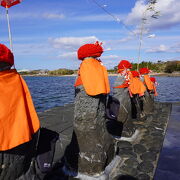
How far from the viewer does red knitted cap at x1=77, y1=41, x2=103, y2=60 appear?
3957 millimetres

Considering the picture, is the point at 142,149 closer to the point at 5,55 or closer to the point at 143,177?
the point at 143,177

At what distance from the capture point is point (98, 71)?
3.88m

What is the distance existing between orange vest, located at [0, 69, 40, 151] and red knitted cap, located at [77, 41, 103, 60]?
2004 millimetres

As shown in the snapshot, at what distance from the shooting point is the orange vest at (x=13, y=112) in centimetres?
194

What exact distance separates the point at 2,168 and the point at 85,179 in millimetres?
2380

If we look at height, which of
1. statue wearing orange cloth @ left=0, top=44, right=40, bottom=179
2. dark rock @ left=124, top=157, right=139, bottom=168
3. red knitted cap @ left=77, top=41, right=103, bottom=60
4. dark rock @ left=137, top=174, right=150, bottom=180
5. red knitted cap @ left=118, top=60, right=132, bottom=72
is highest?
red knitted cap @ left=77, top=41, right=103, bottom=60

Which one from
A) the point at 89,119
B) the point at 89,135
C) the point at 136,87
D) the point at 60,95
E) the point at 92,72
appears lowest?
the point at 60,95

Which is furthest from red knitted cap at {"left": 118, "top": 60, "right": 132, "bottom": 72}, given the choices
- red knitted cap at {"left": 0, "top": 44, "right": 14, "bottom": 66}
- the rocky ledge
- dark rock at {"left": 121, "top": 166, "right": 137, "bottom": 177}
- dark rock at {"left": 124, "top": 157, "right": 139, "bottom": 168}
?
red knitted cap at {"left": 0, "top": 44, "right": 14, "bottom": 66}

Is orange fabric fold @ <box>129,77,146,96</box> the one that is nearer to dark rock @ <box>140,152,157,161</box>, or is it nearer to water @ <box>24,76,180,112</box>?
dark rock @ <box>140,152,157,161</box>

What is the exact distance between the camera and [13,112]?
2020mm

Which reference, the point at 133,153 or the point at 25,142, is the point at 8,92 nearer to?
the point at 25,142

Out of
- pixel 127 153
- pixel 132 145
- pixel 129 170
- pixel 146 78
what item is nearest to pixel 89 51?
pixel 129 170

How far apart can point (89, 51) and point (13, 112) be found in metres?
2.27

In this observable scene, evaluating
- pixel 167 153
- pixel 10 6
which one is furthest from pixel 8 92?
pixel 167 153
